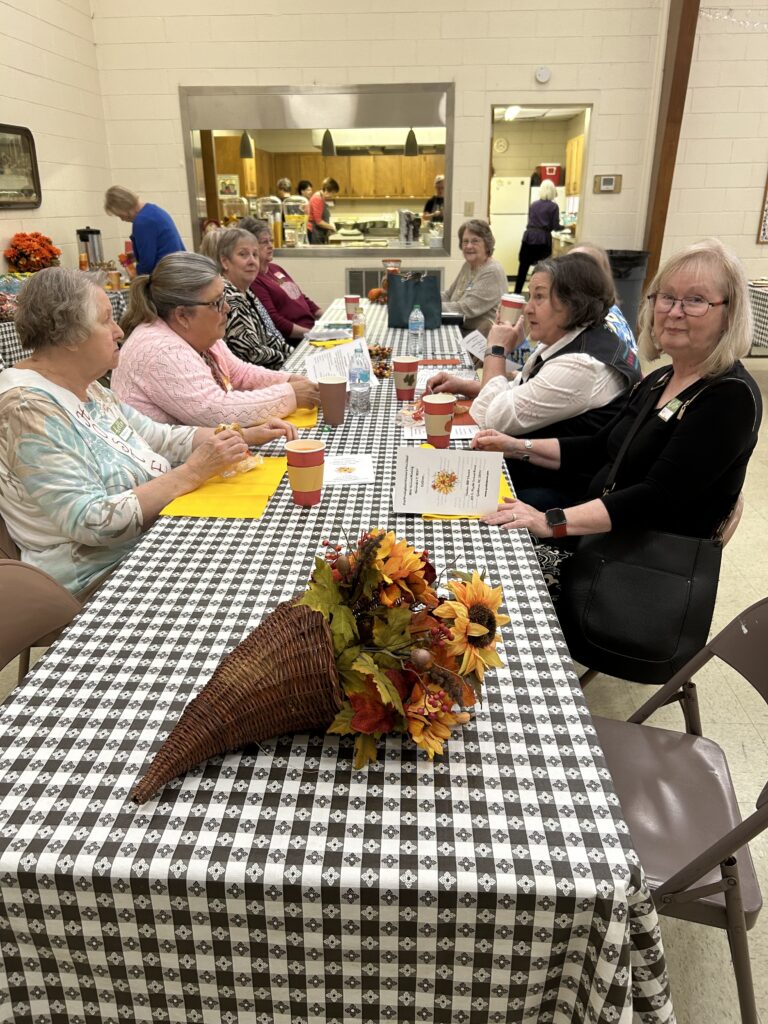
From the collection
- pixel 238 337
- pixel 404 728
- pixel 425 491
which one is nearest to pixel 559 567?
pixel 425 491

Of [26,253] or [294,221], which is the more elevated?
[294,221]

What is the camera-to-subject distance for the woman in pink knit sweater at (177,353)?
219 centimetres

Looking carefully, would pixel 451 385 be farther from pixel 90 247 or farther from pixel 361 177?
pixel 361 177

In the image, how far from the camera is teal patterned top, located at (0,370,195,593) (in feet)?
5.27

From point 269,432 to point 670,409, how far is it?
1.09 metres

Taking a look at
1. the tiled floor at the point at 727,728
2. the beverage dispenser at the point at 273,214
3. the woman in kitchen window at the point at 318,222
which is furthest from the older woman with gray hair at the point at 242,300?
the woman in kitchen window at the point at 318,222

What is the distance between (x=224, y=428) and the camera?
1.86 metres

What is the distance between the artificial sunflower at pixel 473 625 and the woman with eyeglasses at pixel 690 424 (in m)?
0.69

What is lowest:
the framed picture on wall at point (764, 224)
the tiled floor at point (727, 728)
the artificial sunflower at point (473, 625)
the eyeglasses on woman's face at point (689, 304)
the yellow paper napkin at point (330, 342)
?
the tiled floor at point (727, 728)

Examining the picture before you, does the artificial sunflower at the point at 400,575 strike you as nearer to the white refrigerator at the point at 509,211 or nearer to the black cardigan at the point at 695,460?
the black cardigan at the point at 695,460

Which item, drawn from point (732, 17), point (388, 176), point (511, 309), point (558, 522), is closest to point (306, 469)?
point (558, 522)

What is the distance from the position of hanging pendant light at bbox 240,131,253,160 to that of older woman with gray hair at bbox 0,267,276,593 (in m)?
5.91

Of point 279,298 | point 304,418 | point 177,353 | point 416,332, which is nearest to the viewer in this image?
point 177,353

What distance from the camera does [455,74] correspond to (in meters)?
6.40
